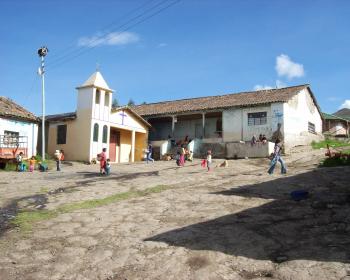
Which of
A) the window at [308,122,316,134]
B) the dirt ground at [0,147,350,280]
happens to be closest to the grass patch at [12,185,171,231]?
the dirt ground at [0,147,350,280]

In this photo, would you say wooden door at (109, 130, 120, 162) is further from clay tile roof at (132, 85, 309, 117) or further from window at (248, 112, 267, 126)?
window at (248, 112, 267, 126)

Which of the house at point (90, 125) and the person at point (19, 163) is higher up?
the house at point (90, 125)

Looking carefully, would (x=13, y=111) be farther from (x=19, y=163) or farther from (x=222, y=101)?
(x=222, y=101)

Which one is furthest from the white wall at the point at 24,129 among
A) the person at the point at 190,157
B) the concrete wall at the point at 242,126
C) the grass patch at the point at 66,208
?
the grass patch at the point at 66,208

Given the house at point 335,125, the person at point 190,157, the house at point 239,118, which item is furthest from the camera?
the house at point 335,125

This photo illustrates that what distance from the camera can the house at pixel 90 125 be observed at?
27281 mm

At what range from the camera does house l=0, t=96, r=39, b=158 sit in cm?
2395

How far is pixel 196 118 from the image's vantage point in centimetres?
3328

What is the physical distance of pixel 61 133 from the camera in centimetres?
2873

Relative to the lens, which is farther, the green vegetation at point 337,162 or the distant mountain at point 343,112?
the distant mountain at point 343,112

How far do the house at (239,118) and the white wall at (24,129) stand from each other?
10.3 meters

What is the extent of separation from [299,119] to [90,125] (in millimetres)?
14933

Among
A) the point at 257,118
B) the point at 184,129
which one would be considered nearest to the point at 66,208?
the point at 257,118

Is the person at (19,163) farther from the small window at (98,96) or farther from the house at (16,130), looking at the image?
the small window at (98,96)
